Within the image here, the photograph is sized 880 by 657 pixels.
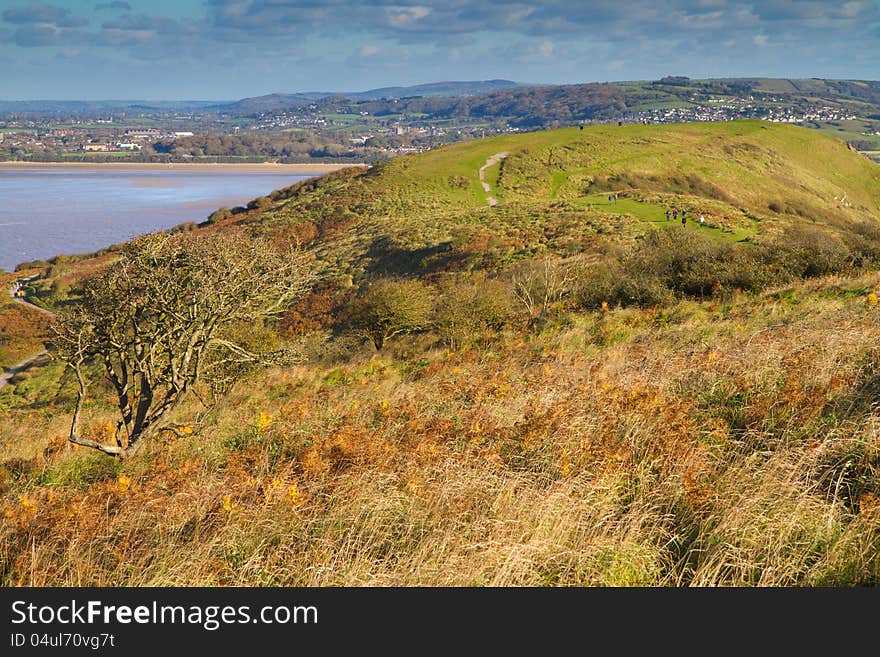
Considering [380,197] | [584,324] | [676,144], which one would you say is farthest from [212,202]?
[584,324]

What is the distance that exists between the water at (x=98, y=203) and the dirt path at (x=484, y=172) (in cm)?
3554

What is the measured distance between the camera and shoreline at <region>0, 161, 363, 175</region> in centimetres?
17762

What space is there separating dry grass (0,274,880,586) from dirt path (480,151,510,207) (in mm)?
54125

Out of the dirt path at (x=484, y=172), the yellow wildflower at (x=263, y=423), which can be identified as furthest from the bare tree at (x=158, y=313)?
the dirt path at (x=484, y=172)

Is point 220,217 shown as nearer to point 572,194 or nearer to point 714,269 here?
point 572,194

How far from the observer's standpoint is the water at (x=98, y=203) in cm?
7138

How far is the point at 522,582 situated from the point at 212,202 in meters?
107

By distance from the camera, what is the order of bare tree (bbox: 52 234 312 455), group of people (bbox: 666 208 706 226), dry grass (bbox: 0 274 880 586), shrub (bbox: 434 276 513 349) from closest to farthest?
dry grass (bbox: 0 274 880 586), bare tree (bbox: 52 234 312 455), shrub (bbox: 434 276 513 349), group of people (bbox: 666 208 706 226)

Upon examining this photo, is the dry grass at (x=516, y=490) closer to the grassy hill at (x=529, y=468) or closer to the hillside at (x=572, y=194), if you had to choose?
the grassy hill at (x=529, y=468)

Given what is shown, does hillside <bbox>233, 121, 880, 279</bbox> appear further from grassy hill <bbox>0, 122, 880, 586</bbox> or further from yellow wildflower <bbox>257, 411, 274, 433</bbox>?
yellow wildflower <bbox>257, 411, 274, 433</bbox>

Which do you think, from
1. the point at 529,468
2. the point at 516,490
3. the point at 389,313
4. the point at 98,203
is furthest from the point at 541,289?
the point at 98,203

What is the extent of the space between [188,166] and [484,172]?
14708 cm

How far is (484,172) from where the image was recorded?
250 ft

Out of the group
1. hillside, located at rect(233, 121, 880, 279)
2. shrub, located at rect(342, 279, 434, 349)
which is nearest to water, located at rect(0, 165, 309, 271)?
hillside, located at rect(233, 121, 880, 279)
